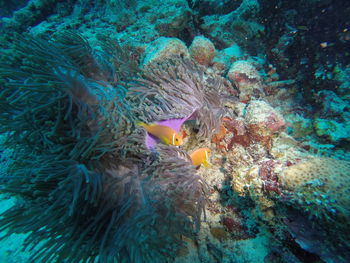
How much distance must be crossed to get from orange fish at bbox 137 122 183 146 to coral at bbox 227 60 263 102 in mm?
1591

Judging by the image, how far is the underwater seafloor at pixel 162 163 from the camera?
1.82 m

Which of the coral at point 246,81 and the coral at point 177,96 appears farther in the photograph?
the coral at point 246,81

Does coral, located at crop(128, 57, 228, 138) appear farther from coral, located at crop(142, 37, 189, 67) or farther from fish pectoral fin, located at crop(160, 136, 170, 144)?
coral, located at crop(142, 37, 189, 67)

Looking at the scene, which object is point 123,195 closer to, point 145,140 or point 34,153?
point 145,140

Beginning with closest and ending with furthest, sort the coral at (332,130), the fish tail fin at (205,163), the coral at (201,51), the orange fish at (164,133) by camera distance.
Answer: the orange fish at (164,133) < the fish tail fin at (205,163) < the coral at (332,130) < the coral at (201,51)

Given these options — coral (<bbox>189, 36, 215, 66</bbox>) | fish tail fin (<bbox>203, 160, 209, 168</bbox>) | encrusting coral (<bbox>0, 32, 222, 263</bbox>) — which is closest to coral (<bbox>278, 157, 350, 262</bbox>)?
fish tail fin (<bbox>203, 160, 209, 168</bbox>)

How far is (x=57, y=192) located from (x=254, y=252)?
220 cm

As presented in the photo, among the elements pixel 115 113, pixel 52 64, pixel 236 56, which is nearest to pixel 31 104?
pixel 52 64

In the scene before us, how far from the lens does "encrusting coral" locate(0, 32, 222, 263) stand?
6.06ft

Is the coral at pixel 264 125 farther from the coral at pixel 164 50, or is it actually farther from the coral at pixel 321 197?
the coral at pixel 164 50

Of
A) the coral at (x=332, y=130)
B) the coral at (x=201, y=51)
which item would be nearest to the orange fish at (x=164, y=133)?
the coral at (x=332, y=130)

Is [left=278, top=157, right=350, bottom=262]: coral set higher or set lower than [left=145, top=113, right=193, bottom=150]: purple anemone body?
lower

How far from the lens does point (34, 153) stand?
224cm

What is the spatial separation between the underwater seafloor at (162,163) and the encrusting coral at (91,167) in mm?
13
